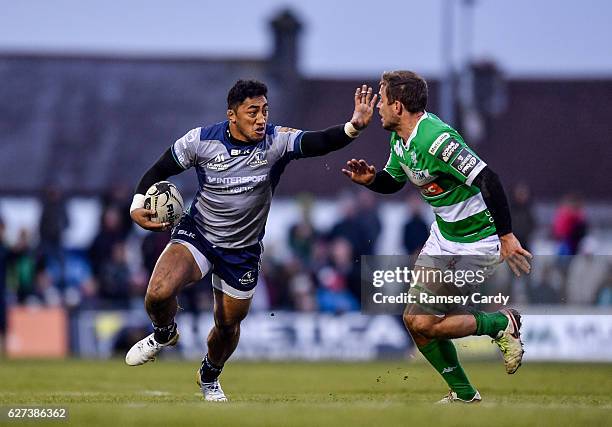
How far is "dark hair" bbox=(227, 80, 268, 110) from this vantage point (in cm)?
1226

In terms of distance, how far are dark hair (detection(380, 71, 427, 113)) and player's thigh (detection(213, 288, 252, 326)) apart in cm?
232

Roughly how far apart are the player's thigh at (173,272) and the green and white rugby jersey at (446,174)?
2.05 meters

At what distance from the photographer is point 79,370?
18125 millimetres

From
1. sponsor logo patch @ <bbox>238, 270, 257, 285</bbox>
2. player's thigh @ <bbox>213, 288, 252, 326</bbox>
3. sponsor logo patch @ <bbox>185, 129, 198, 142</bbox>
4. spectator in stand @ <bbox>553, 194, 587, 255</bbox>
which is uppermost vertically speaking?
sponsor logo patch @ <bbox>185, 129, 198, 142</bbox>

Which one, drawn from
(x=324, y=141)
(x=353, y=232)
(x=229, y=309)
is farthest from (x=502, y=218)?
(x=353, y=232)

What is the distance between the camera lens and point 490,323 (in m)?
11.7

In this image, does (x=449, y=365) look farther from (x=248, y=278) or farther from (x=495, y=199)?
(x=248, y=278)

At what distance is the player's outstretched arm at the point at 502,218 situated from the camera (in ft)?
36.6

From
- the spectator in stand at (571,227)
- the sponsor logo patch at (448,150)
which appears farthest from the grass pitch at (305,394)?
the spectator in stand at (571,227)

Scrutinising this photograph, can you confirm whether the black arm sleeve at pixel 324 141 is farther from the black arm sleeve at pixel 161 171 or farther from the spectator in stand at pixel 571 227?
the spectator in stand at pixel 571 227

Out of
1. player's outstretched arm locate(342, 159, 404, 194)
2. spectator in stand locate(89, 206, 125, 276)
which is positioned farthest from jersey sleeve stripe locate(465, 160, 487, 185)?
spectator in stand locate(89, 206, 125, 276)

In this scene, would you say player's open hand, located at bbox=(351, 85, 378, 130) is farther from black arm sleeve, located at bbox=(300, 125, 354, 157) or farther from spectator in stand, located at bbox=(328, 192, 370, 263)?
spectator in stand, located at bbox=(328, 192, 370, 263)

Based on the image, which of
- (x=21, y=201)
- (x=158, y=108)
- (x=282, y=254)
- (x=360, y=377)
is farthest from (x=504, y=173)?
(x=360, y=377)

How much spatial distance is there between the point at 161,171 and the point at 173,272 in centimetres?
100
